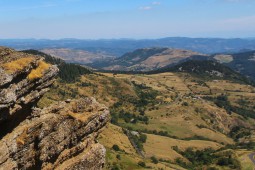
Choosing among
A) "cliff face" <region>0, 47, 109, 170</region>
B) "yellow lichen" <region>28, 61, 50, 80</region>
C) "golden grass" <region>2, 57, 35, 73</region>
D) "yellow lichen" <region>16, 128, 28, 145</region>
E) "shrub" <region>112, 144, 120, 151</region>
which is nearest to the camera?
"cliff face" <region>0, 47, 109, 170</region>

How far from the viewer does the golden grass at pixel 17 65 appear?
30597 millimetres

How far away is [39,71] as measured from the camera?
1359 inches

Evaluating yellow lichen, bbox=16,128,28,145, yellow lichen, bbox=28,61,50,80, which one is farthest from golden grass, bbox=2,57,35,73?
yellow lichen, bbox=16,128,28,145

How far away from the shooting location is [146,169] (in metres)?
138

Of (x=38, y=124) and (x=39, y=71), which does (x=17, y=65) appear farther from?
(x=38, y=124)

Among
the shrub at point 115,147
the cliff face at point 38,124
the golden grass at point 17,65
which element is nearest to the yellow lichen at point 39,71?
the cliff face at point 38,124

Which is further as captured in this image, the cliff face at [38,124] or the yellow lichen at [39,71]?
the yellow lichen at [39,71]

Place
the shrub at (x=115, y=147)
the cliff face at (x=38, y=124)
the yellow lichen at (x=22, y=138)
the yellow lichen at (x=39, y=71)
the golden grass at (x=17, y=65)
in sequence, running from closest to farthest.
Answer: the cliff face at (x=38, y=124), the golden grass at (x=17, y=65), the yellow lichen at (x=22, y=138), the yellow lichen at (x=39, y=71), the shrub at (x=115, y=147)

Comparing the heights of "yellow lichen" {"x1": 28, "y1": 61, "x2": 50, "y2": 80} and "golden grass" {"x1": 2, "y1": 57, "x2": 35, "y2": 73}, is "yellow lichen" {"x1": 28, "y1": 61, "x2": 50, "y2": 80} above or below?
below

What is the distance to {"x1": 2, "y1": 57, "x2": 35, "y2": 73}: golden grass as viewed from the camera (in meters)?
30.6

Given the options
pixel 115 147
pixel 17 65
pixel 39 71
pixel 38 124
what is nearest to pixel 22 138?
pixel 38 124

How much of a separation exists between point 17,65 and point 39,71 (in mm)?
3244

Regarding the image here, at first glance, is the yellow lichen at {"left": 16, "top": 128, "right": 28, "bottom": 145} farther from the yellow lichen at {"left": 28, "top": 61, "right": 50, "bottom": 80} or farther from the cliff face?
the yellow lichen at {"left": 28, "top": 61, "right": 50, "bottom": 80}

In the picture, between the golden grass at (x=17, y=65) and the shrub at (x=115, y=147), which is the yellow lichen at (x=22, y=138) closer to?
the golden grass at (x=17, y=65)
